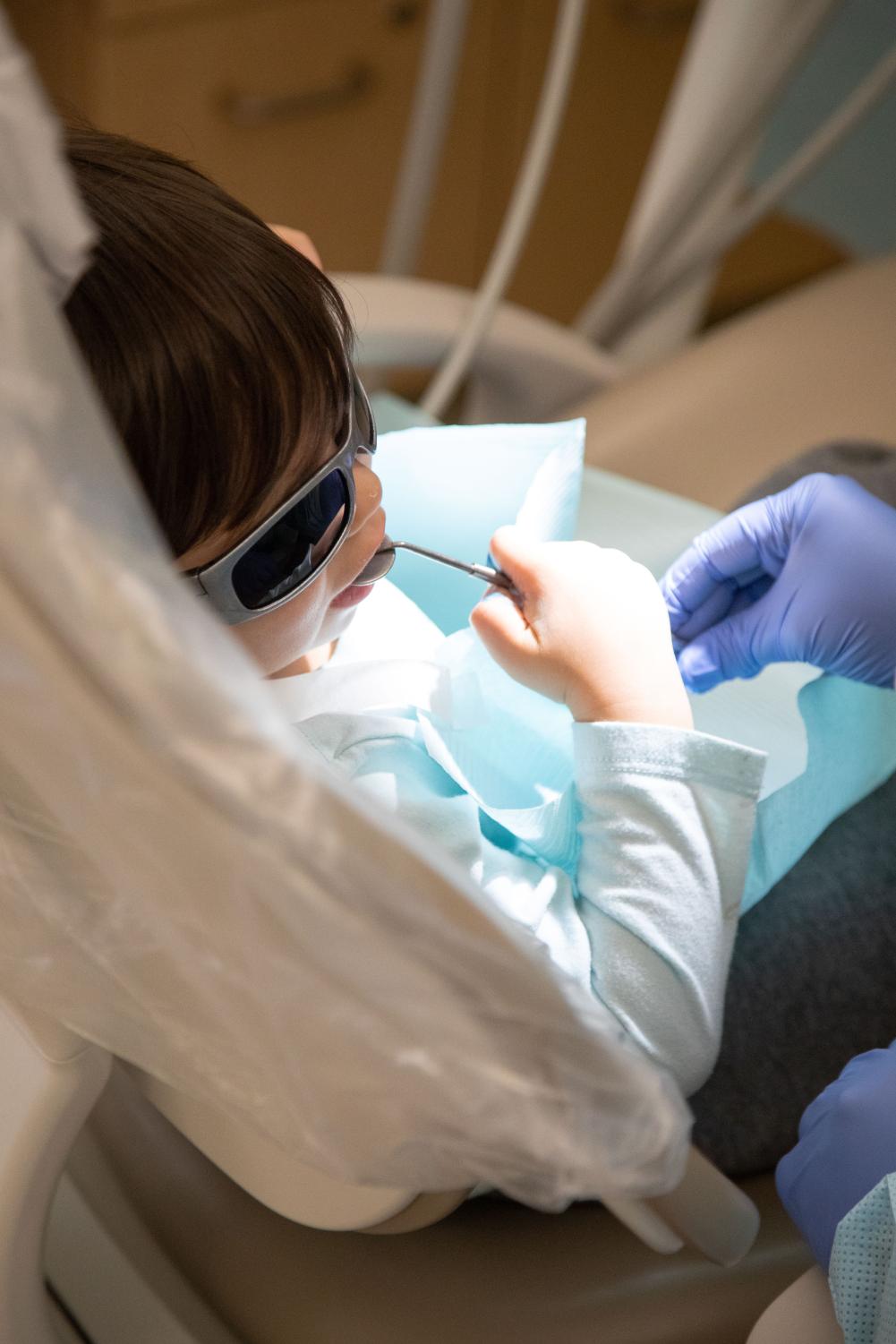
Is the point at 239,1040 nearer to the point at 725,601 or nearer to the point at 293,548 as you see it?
the point at 293,548

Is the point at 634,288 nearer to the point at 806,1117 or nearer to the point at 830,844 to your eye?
the point at 830,844

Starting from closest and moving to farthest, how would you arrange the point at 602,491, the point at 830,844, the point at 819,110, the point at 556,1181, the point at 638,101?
the point at 556,1181, the point at 830,844, the point at 602,491, the point at 819,110, the point at 638,101

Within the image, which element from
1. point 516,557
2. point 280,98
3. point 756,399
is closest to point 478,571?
point 516,557

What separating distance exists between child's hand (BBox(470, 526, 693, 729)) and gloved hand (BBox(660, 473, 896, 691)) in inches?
3.9

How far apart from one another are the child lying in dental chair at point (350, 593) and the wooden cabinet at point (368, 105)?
1.24 m

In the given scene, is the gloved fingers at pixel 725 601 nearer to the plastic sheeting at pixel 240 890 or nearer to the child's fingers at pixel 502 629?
the child's fingers at pixel 502 629

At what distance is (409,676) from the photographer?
712mm

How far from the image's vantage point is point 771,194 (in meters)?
1.28

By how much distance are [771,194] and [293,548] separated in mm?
881

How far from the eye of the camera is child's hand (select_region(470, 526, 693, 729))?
65cm

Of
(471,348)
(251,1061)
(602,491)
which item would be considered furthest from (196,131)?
(251,1061)

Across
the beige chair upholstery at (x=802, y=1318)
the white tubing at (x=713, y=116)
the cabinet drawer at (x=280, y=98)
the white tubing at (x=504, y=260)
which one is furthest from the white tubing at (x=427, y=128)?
the beige chair upholstery at (x=802, y=1318)

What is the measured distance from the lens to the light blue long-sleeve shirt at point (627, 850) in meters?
0.62

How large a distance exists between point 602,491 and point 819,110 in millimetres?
797
